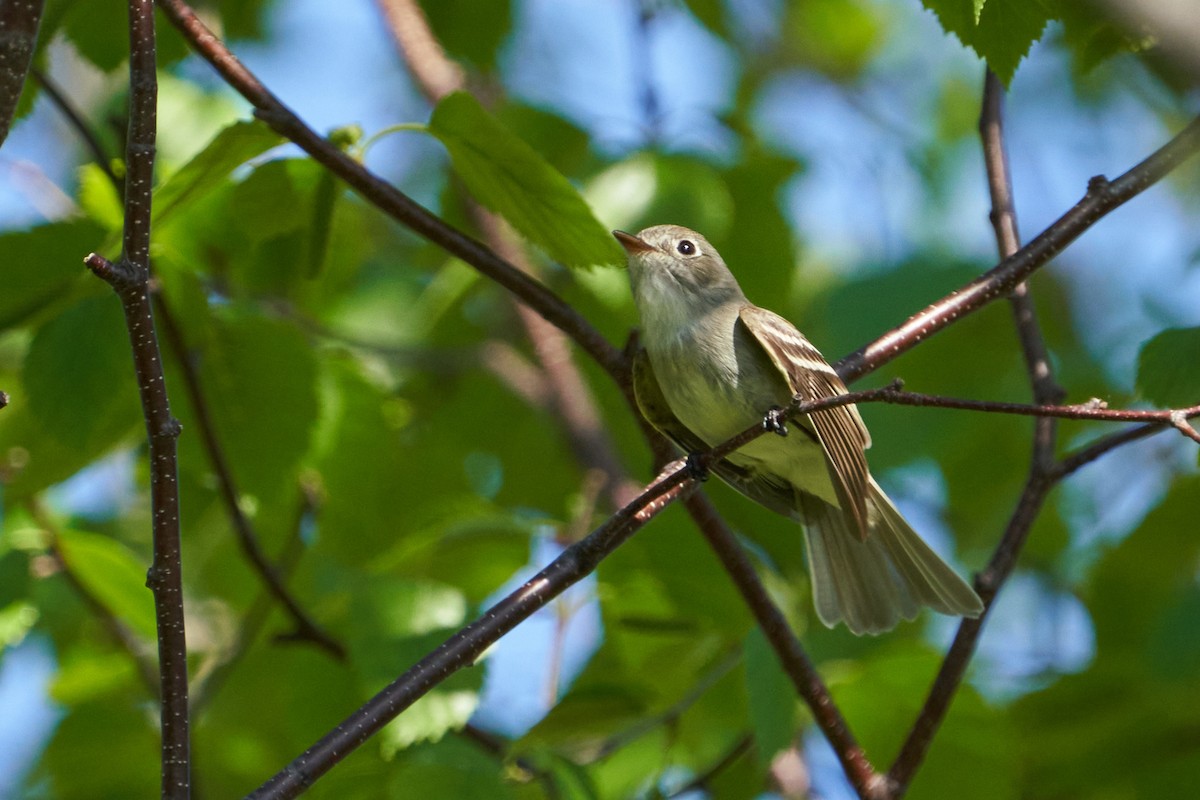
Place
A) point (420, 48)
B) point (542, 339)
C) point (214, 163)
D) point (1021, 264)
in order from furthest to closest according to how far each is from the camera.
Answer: point (542, 339)
point (420, 48)
point (1021, 264)
point (214, 163)

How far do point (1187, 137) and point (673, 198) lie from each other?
1.86 meters

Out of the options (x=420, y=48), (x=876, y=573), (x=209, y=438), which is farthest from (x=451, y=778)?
(x=420, y=48)

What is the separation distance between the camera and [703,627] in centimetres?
430

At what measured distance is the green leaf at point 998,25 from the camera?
3029mm

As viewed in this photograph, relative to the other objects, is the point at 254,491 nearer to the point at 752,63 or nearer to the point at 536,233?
the point at 536,233

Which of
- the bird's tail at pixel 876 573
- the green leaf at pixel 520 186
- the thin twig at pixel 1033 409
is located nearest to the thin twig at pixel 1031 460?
the bird's tail at pixel 876 573

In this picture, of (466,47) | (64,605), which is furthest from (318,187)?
(64,605)

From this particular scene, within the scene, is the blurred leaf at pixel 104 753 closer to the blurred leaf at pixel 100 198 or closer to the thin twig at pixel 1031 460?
the blurred leaf at pixel 100 198

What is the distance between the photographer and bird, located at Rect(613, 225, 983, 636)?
13.6 feet

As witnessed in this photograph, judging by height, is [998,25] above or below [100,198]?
below

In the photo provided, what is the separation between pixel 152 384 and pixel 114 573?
2.21m

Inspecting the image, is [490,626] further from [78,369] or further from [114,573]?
[114,573]

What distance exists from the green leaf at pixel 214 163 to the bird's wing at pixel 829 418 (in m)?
1.77

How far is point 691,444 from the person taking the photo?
4.65 metres
